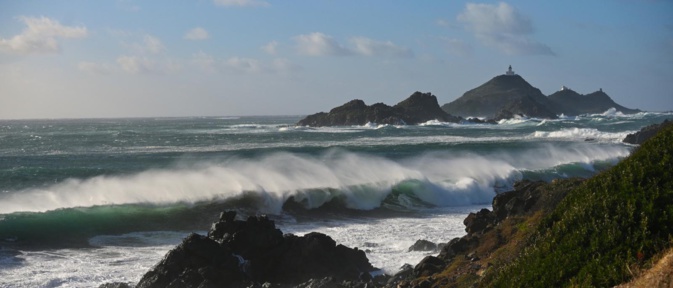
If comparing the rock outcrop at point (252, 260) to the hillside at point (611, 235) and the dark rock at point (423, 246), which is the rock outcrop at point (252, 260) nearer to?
the dark rock at point (423, 246)

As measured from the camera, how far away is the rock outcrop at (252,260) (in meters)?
17.0

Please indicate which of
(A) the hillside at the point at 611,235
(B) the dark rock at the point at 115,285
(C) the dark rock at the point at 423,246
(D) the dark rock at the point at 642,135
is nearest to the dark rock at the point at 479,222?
(C) the dark rock at the point at 423,246

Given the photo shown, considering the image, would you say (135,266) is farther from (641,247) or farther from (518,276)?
(641,247)

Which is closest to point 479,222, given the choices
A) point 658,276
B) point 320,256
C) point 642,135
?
point 320,256

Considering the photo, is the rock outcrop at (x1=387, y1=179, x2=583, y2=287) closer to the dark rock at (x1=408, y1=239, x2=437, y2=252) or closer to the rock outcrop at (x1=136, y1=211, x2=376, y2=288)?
the rock outcrop at (x1=136, y1=211, x2=376, y2=288)

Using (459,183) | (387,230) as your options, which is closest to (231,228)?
(387,230)

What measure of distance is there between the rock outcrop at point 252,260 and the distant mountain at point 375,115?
376 ft

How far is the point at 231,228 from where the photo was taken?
62.8ft

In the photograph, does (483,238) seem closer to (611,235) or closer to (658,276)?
(611,235)

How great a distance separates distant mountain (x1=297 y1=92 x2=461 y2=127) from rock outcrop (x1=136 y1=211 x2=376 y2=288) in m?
115

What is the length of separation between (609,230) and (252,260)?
1046 centimetres

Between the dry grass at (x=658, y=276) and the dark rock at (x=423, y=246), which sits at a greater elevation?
the dry grass at (x=658, y=276)

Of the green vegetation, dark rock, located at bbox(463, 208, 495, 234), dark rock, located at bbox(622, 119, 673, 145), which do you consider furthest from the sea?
dark rock, located at bbox(622, 119, 673, 145)

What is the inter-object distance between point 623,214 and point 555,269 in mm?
1273
